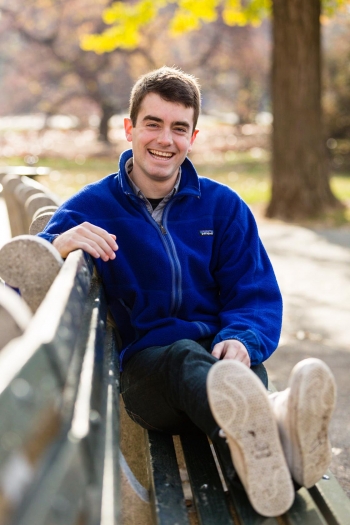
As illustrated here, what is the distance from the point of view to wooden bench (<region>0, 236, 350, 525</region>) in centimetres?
120

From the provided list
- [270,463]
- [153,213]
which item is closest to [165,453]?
[270,463]

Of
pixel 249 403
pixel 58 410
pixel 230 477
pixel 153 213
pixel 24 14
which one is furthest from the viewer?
pixel 24 14

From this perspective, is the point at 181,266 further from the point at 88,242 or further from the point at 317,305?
the point at 317,305

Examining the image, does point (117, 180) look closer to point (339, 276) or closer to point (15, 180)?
point (15, 180)

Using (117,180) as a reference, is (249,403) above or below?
below

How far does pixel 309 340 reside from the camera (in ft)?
19.9

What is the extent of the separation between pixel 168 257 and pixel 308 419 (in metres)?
1.22

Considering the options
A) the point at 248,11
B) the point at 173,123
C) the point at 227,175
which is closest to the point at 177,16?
the point at 248,11

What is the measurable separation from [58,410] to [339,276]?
7.20m

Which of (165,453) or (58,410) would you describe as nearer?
(58,410)

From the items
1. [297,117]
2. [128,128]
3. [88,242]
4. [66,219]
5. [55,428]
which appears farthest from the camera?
[297,117]

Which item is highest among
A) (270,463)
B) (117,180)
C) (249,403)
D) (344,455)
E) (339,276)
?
(117,180)

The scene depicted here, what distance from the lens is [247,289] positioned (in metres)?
3.19

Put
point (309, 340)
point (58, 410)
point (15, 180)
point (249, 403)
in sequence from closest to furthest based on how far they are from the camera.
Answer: point (58, 410)
point (249, 403)
point (309, 340)
point (15, 180)
